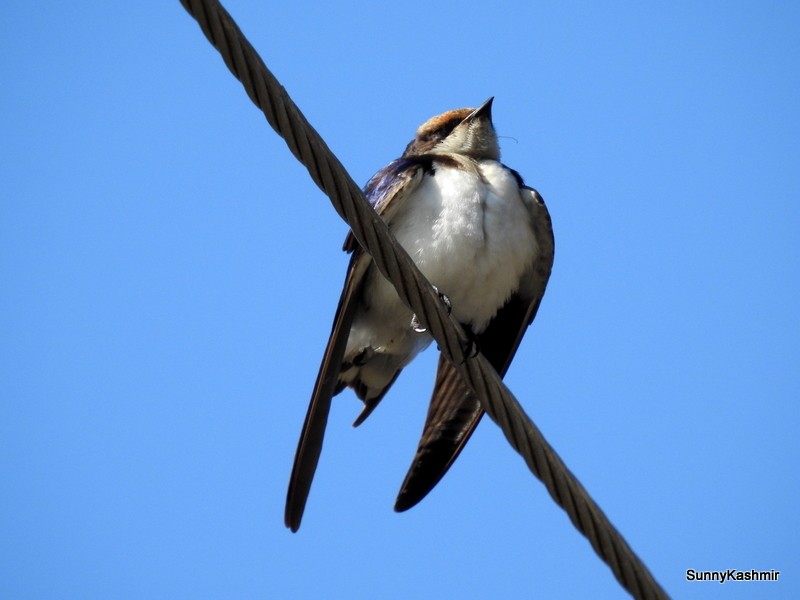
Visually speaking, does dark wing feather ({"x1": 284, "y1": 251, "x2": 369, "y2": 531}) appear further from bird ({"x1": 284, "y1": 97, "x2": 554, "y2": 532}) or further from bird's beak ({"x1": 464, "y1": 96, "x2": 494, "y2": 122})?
bird's beak ({"x1": 464, "y1": 96, "x2": 494, "y2": 122})

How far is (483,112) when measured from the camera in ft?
17.9

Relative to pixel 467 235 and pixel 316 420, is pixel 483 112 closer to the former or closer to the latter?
pixel 467 235

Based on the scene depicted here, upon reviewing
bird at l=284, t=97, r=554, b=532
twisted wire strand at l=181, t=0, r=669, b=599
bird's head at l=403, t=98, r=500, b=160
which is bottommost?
twisted wire strand at l=181, t=0, r=669, b=599

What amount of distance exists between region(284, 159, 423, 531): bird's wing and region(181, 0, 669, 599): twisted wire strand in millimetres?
817

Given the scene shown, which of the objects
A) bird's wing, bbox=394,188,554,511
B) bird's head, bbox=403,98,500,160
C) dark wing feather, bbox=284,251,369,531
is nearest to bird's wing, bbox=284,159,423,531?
dark wing feather, bbox=284,251,369,531

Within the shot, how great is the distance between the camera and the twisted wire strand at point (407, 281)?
2693 mm

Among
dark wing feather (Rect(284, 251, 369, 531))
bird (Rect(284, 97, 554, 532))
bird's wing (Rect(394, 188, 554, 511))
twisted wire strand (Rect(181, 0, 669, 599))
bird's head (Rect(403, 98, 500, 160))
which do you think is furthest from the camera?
bird's head (Rect(403, 98, 500, 160))

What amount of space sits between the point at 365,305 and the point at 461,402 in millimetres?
515

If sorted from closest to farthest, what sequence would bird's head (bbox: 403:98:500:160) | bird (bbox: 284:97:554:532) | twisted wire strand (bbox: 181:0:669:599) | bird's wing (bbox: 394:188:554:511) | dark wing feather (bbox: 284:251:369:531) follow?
twisted wire strand (bbox: 181:0:669:599) < dark wing feather (bbox: 284:251:369:531) < bird's wing (bbox: 394:188:554:511) < bird (bbox: 284:97:554:532) < bird's head (bbox: 403:98:500:160)

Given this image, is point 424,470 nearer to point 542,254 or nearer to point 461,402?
point 461,402

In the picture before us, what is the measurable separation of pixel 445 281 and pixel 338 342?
53cm

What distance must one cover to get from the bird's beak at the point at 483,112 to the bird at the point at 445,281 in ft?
1.46

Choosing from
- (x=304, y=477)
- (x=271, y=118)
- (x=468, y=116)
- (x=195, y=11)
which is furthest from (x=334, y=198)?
(x=468, y=116)

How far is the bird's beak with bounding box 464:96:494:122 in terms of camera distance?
5438 mm
